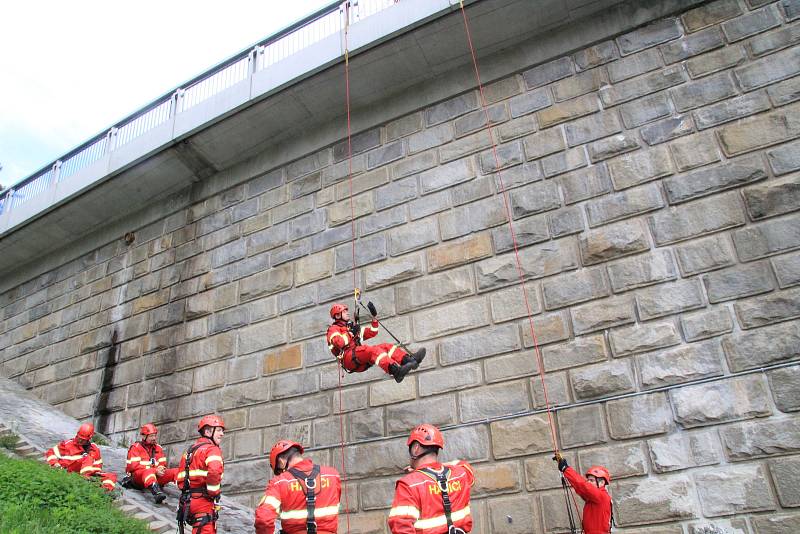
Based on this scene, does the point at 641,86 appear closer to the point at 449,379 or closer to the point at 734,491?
the point at 449,379

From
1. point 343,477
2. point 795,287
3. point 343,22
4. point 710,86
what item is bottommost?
point 343,477

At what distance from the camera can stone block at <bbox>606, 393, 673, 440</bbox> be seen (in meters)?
6.16

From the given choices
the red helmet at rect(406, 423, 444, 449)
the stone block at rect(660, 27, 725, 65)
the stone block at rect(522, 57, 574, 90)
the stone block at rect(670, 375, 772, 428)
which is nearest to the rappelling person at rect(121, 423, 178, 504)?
the red helmet at rect(406, 423, 444, 449)

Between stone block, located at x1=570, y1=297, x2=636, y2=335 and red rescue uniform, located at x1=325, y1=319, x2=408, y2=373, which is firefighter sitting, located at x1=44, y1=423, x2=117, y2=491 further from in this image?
stone block, located at x1=570, y1=297, x2=636, y2=335

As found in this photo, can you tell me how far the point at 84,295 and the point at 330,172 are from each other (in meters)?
6.74

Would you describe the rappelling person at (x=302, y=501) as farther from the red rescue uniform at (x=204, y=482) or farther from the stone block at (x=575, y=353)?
the stone block at (x=575, y=353)

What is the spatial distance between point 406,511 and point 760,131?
5939 mm

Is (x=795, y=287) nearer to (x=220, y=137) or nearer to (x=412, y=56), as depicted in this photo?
(x=412, y=56)

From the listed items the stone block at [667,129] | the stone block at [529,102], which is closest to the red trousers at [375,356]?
the stone block at [529,102]

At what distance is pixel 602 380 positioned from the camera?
6570 mm

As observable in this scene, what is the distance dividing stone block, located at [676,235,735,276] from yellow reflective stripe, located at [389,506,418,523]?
433cm

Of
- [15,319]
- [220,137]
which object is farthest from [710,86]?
[15,319]

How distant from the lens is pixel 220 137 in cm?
1064

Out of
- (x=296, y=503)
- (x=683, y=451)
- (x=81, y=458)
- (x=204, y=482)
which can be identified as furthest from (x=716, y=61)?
(x=81, y=458)
